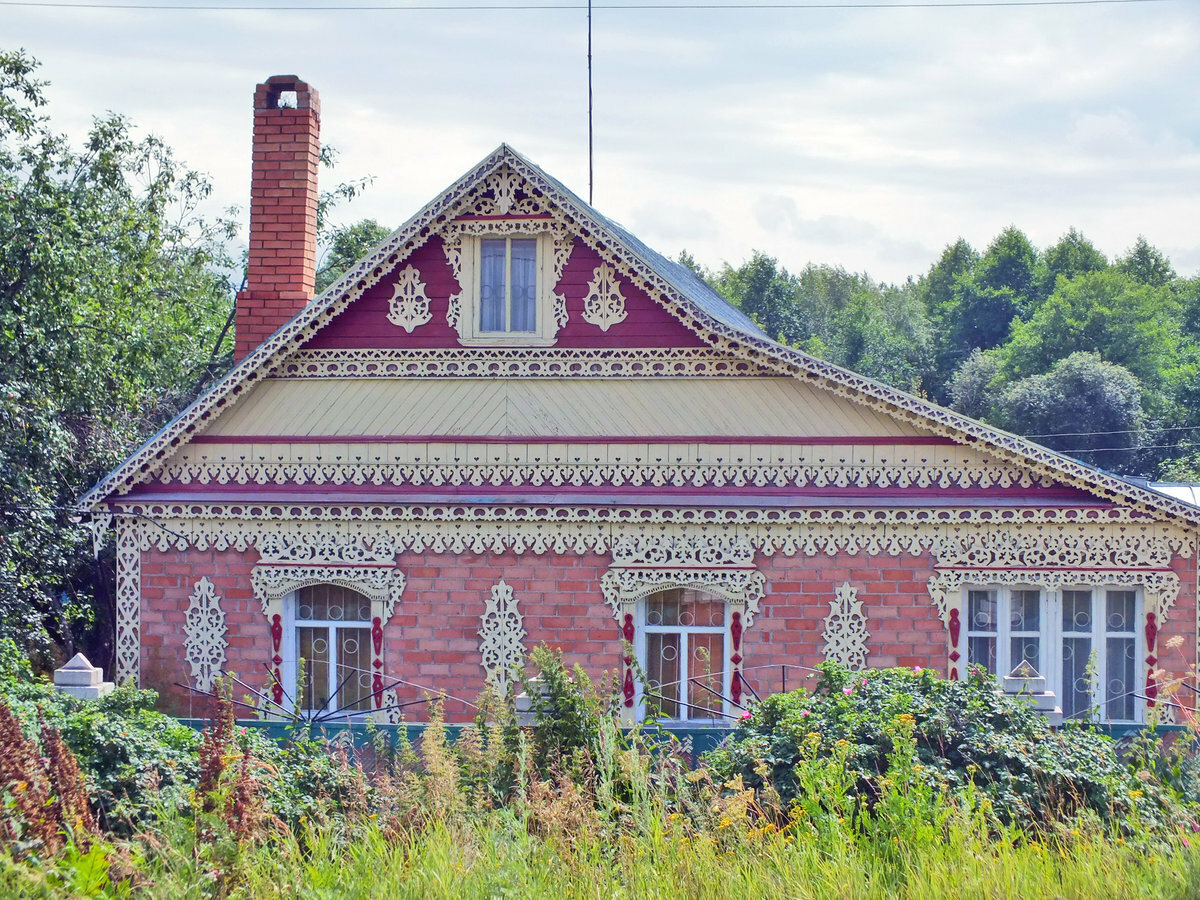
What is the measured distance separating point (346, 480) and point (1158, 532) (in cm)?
840

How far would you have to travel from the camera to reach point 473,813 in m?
7.38

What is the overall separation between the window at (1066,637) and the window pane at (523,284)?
17.8 ft

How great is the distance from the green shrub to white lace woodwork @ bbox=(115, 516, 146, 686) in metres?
7.57

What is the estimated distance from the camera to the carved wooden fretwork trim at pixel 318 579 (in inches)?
530

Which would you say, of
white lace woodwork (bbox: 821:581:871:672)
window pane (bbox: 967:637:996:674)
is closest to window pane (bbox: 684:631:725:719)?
white lace woodwork (bbox: 821:581:871:672)

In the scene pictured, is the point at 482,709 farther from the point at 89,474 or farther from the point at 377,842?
the point at 89,474

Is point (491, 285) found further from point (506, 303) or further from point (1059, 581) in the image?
point (1059, 581)

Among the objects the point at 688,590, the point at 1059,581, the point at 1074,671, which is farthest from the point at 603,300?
the point at 1074,671

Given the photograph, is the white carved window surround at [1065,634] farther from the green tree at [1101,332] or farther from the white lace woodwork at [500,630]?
the green tree at [1101,332]

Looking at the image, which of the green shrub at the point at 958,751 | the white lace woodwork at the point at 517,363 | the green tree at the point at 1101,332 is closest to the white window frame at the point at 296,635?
the white lace woodwork at the point at 517,363

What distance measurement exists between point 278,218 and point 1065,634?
32.3ft

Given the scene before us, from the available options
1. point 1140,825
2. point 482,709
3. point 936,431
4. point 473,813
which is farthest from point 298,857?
point 936,431

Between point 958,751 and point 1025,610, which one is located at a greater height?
point 1025,610

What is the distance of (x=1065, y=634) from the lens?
43.0ft
